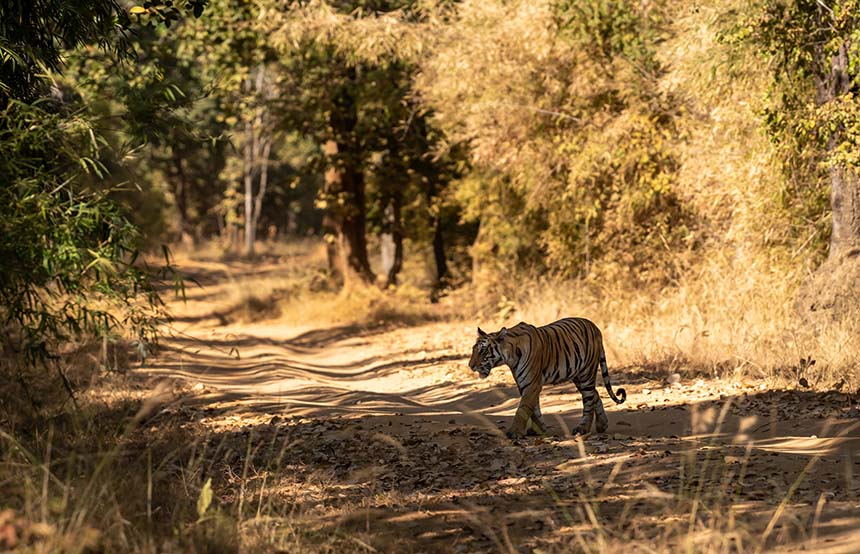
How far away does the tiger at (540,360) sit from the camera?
30.7ft

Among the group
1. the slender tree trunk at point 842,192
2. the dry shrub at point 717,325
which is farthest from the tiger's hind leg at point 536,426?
the slender tree trunk at point 842,192

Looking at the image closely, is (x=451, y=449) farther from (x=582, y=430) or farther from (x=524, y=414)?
(x=582, y=430)

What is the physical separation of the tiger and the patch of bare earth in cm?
39

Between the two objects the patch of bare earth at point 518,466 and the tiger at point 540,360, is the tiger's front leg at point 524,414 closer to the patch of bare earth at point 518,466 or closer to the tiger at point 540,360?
the tiger at point 540,360

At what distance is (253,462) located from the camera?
30.6ft

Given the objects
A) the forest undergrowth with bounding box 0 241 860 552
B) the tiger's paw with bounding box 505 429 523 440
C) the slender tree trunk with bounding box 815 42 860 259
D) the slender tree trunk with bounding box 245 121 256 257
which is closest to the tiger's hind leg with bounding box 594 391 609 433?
the forest undergrowth with bounding box 0 241 860 552

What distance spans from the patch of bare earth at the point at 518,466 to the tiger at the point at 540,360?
393 millimetres

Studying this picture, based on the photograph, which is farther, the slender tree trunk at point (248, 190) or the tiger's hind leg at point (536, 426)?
the slender tree trunk at point (248, 190)

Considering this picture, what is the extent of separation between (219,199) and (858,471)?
52.7 meters

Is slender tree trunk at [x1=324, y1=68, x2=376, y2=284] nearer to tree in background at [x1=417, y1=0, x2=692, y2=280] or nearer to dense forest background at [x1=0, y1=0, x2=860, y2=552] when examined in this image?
dense forest background at [x1=0, y1=0, x2=860, y2=552]

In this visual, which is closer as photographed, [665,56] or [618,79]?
[665,56]

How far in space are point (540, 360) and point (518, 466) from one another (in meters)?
1.50

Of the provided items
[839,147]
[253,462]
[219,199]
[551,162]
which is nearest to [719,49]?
[839,147]

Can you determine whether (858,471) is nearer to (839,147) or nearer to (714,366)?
(714,366)
